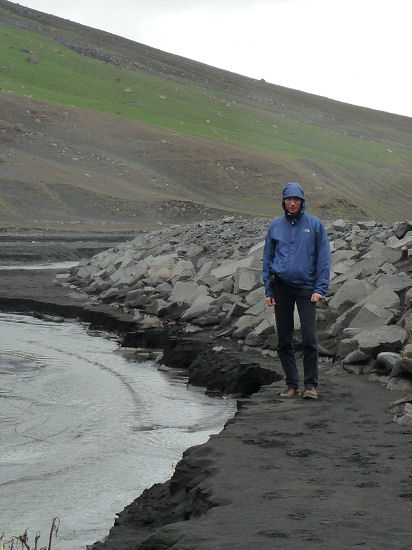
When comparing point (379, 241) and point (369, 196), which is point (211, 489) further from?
point (369, 196)

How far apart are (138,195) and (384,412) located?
58521mm

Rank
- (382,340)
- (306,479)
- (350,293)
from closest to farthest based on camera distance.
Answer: (306,479) → (382,340) → (350,293)

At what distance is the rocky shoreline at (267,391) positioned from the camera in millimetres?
4828

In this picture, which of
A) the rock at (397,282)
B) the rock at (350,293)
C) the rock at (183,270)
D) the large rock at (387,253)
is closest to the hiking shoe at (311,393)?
the rock at (397,282)

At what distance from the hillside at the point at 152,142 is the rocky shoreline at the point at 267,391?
3648 cm

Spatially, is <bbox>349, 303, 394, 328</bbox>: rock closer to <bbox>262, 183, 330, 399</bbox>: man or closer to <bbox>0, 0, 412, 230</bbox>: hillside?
<bbox>262, 183, 330, 399</bbox>: man

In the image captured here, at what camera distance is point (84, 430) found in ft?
29.8

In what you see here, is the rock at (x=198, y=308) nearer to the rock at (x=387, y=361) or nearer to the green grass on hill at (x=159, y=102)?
the rock at (x=387, y=361)

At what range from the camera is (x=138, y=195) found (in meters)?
65.6

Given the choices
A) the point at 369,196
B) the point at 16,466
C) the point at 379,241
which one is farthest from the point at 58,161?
the point at 16,466

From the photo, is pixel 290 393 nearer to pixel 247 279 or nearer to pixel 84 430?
pixel 84 430

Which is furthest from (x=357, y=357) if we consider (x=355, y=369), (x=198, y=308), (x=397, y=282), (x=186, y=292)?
(x=186, y=292)

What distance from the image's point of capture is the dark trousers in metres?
8.30

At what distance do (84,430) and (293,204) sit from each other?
312cm
